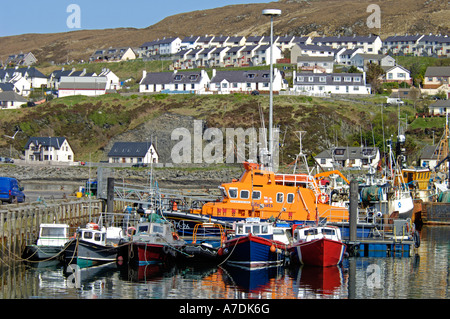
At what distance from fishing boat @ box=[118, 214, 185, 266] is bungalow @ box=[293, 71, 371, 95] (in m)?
77.6

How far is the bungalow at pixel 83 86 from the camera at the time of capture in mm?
125688

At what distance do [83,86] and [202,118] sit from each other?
126ft

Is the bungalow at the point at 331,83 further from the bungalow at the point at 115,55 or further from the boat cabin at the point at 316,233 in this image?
the boat cabin at the point at 316,233

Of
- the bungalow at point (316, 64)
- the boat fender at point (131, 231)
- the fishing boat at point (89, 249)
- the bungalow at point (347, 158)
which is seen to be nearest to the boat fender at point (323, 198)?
the boat fender at point (131, 231)

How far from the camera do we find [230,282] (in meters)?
30.0

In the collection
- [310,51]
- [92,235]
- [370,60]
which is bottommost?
[92,235]

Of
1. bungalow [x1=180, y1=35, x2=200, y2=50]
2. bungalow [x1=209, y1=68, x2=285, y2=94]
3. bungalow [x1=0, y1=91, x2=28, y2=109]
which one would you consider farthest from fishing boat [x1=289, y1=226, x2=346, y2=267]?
bungalow [x1=180, y1=35, x2=200, y2=50]

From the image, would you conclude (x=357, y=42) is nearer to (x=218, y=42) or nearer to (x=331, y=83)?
(x=218, y=42)

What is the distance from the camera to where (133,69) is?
148 metres

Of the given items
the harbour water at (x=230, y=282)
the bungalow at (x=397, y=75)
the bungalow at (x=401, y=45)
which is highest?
the bungalow at (x=401, y=45)

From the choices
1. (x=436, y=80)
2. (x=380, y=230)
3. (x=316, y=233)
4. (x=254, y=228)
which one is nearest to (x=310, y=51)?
(x=436, y=80)
